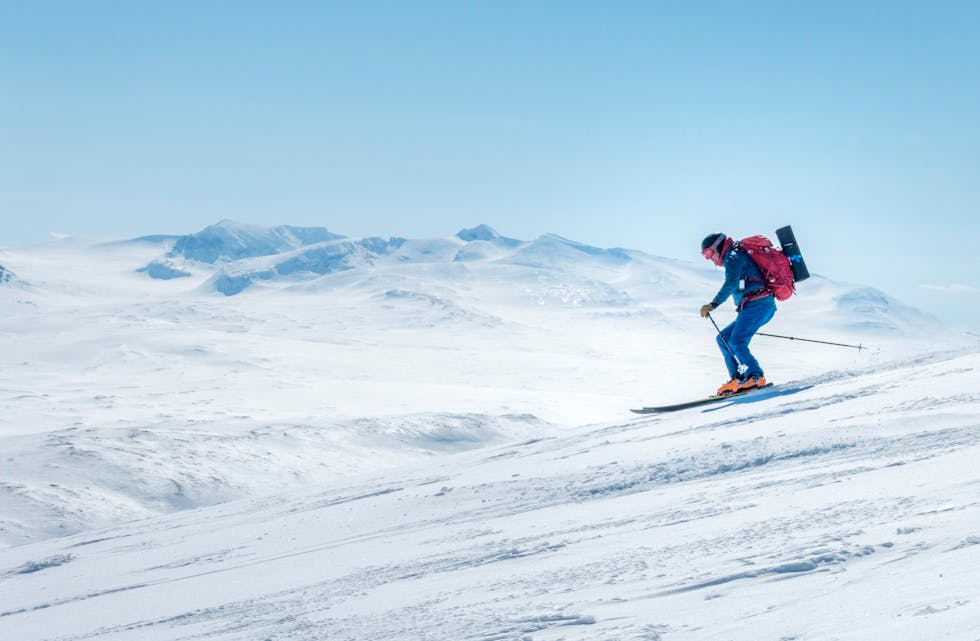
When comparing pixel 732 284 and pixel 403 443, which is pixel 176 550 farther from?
pixel 403 443

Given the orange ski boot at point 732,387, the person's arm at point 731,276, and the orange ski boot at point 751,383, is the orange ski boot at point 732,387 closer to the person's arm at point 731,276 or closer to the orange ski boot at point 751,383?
the orange ski boot at point 751,383

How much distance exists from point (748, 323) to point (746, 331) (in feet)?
0.40

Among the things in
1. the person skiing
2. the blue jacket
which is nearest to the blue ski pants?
the person skiing

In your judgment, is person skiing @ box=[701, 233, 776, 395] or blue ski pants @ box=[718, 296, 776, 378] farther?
blue ski pants @ box=[718, 296, 776, 378]

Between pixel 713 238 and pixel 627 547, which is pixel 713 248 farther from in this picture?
pixel 627 547

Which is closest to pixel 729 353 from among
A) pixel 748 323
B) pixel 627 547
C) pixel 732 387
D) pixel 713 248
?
pixel 732 387

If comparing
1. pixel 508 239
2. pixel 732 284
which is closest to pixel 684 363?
pixel 732 284

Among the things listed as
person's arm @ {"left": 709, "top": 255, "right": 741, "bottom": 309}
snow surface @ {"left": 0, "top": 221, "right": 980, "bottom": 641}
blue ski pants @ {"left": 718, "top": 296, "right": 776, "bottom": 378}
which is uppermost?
person's arm @ {"left": 709, "top": 255, "right": 741, "bottom": 309}

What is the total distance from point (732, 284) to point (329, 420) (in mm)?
17881

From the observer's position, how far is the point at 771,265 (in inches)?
404

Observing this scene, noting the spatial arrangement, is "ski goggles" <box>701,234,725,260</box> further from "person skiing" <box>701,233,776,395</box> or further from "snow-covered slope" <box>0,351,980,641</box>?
"snow-covered slope" <box>0,351,980,641</box>

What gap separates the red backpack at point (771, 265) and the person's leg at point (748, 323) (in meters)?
0.23

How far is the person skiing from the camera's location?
33.7 ft

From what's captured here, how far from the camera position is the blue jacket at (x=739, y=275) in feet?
33.6
